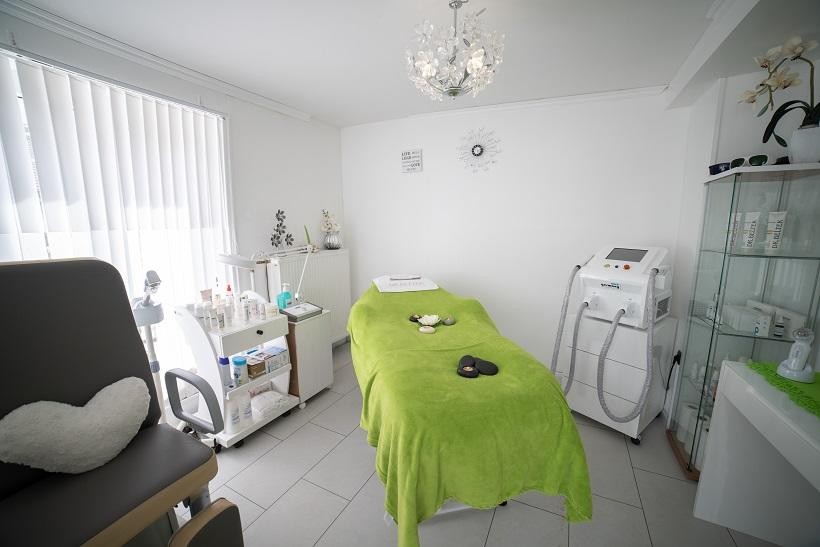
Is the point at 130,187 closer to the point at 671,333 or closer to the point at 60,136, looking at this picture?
the point at 60,136

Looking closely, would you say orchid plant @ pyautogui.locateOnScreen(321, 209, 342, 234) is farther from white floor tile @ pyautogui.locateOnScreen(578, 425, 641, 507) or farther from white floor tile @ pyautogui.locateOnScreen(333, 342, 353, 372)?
white floor tile @ pyautogui.locateOnScreen(578, 425, 641, 507)

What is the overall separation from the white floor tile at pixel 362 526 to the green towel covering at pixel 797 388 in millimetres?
1670

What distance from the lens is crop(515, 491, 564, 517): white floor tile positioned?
1.55 meters

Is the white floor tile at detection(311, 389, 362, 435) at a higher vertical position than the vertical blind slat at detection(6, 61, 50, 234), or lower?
lower

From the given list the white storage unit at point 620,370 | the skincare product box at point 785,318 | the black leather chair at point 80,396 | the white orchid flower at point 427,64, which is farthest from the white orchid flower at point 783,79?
the black leather chair at point 80,396

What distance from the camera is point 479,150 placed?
8.98 ft

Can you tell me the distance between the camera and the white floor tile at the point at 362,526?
1.38 meters

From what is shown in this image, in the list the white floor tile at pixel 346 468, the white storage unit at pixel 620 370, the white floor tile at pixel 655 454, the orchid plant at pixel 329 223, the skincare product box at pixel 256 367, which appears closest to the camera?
the white floor tile at pixel 346 468

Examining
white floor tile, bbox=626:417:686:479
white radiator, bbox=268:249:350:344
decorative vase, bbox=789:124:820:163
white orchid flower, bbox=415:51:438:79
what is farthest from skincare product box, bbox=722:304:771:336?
white radiator, bbox=268:249:350:344

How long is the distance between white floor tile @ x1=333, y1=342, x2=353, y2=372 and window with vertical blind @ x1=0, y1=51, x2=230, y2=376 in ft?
4.27

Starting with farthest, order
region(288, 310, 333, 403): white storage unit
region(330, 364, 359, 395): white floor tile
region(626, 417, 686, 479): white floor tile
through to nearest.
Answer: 1. region(330, 364, 359, 395): white floor tile
2. region(288, 310, 333, 403): white storage unit
3. region(626, 417, 686, 479): white floor tile


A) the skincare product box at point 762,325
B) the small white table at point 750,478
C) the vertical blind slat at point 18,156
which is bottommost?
the small white table at point 750,478

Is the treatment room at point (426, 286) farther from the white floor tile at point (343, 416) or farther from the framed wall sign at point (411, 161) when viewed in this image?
the framed wall sign at point (411, 161)

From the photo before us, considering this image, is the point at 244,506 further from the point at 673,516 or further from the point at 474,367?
the point at 673,516
